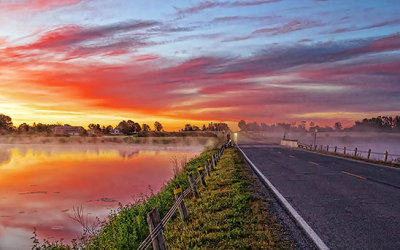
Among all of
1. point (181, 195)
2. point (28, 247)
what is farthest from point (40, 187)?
point (181, 195)

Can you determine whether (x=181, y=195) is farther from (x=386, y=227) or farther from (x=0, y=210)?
(x=0, y=210)

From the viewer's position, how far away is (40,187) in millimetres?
22516

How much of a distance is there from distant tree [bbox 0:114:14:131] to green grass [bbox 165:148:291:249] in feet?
503

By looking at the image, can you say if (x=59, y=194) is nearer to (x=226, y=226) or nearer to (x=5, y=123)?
(x=226, y=226)

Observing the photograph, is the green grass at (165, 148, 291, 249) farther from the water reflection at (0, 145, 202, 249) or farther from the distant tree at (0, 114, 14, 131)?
the distant tree at (0, 114, 14, 131)

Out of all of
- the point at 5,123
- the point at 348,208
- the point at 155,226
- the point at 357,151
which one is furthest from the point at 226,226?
the point at 5,123

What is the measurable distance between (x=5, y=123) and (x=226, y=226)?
16325cm

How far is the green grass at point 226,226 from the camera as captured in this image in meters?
5.46

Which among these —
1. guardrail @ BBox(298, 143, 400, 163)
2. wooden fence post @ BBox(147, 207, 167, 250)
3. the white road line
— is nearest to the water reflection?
the white road line

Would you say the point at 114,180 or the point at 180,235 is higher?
the point at 180,235

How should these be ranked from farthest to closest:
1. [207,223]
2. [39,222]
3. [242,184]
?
[39,222]
[242,184]
[207,223]

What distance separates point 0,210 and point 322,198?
51.1 ft

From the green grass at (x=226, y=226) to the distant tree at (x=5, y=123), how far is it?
153 meters

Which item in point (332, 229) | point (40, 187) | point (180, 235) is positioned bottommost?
point (40, 187)
